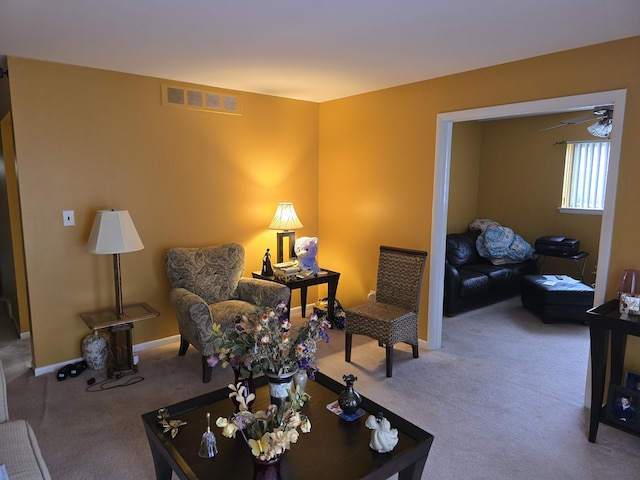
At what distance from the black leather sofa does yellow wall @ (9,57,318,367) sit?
82.7 inches

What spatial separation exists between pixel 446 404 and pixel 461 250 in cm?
271

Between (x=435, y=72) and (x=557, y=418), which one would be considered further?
(x=435, y=72)

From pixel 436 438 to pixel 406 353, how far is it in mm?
1277

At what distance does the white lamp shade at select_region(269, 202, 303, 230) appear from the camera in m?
4.29

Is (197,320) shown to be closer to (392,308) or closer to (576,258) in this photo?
(392,308)

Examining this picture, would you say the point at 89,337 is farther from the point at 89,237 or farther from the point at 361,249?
the point at 361,249

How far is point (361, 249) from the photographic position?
457 centimetres

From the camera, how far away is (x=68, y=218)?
342 centimetres

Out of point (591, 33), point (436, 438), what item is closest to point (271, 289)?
point (436, 438)

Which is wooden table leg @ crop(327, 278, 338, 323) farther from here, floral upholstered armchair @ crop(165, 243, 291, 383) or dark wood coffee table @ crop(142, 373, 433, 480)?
dark wood coffee table @ crop(142, 373, 433, 480)

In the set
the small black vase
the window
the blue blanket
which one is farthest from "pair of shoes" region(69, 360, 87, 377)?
the window

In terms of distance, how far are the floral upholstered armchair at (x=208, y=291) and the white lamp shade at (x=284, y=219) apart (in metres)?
0.44

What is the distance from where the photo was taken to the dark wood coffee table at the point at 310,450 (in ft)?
5.58

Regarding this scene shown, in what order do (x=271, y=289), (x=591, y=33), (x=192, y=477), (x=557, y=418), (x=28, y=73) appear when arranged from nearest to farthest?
(x=192, y=477) → (x=591, y=33) → (x=557, y=418) → (x=28, y=73) → (x=271, y=289)
